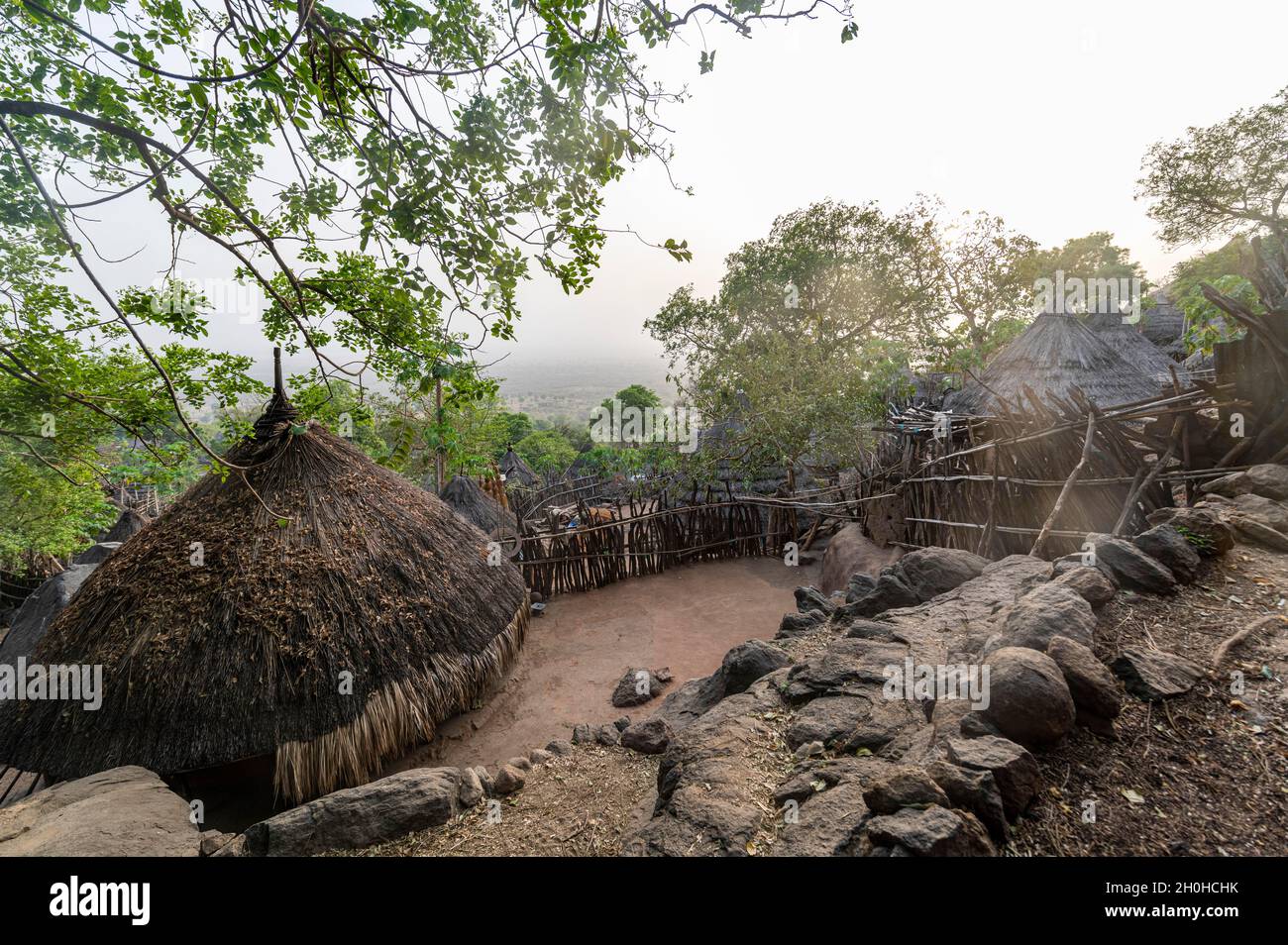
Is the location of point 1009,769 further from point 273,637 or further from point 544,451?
point 544,451

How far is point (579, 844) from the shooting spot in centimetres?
237

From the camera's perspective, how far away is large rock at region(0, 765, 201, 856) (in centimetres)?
228

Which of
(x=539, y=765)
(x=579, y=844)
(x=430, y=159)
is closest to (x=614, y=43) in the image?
(x=430, y=159)

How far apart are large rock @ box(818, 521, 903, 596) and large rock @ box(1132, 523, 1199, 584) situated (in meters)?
3.67

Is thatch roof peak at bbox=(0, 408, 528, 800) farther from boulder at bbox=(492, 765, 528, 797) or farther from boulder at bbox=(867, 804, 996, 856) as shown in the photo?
boulder at bbox=(867, 804, 996, 856)

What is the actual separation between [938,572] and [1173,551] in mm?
1515

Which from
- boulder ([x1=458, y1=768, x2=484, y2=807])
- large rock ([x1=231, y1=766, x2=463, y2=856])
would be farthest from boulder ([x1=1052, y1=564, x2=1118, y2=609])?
large rock ([x1=231, y1=766, x2=463, y2=856])

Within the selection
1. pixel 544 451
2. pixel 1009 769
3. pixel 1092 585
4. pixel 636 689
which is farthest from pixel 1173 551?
pixel 544 451

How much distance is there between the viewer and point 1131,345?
15.4 metres

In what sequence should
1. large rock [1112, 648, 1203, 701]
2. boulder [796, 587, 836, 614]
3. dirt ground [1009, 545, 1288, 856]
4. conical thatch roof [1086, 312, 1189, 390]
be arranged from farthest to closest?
conical thatch roof [1086, 312, 1189, 390] → boulder [796, 587, 836, 614] → large rock [1112, 648, 1203, 701] → dirt ground [1009, 545, 1288, 856]

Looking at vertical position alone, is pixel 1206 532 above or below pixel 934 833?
above

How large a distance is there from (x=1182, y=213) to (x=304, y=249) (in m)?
27.7

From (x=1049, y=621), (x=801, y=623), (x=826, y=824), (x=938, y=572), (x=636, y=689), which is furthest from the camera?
(x=636, y=689)

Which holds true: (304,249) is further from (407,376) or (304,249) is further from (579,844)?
(579,844)
